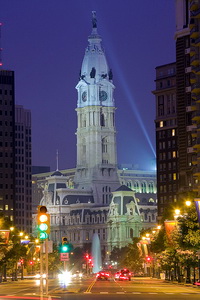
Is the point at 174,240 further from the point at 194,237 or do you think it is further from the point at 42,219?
the point at 42,219

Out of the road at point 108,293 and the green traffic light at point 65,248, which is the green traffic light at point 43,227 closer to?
the road at point 108,293

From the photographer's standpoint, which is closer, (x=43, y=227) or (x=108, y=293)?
(x=43, y=227)

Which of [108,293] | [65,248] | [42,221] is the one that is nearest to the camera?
[42,221]

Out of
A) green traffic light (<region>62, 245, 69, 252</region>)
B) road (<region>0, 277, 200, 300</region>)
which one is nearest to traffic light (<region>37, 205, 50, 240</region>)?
road (<region>0, 277, 200, 300</region>)

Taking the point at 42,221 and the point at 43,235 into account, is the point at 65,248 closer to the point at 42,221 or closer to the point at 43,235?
the point at 43,235

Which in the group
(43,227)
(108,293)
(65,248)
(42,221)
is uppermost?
(65,248)

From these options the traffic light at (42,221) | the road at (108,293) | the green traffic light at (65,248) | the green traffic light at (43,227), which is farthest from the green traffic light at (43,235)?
the green traffic light at (65,248)

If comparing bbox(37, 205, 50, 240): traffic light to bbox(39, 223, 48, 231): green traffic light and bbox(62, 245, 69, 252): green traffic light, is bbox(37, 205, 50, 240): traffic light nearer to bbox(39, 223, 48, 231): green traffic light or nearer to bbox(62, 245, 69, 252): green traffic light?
bbox(39, 223, 48, 231): green traffic light

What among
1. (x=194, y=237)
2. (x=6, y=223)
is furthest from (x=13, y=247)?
(x=194, y=237)

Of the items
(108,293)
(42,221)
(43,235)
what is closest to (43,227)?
(42,221)

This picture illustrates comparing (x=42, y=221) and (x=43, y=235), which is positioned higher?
(x=42, y=221)

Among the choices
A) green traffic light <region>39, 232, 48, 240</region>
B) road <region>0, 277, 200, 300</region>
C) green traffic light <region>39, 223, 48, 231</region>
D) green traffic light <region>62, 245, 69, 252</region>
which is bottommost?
road <region>0, 277, 200, 300</region>

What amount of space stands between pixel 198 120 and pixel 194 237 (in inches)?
955

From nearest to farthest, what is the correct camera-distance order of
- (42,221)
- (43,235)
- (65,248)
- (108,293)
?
(42,221) < (43,235) < (108,293) < (65,248)
